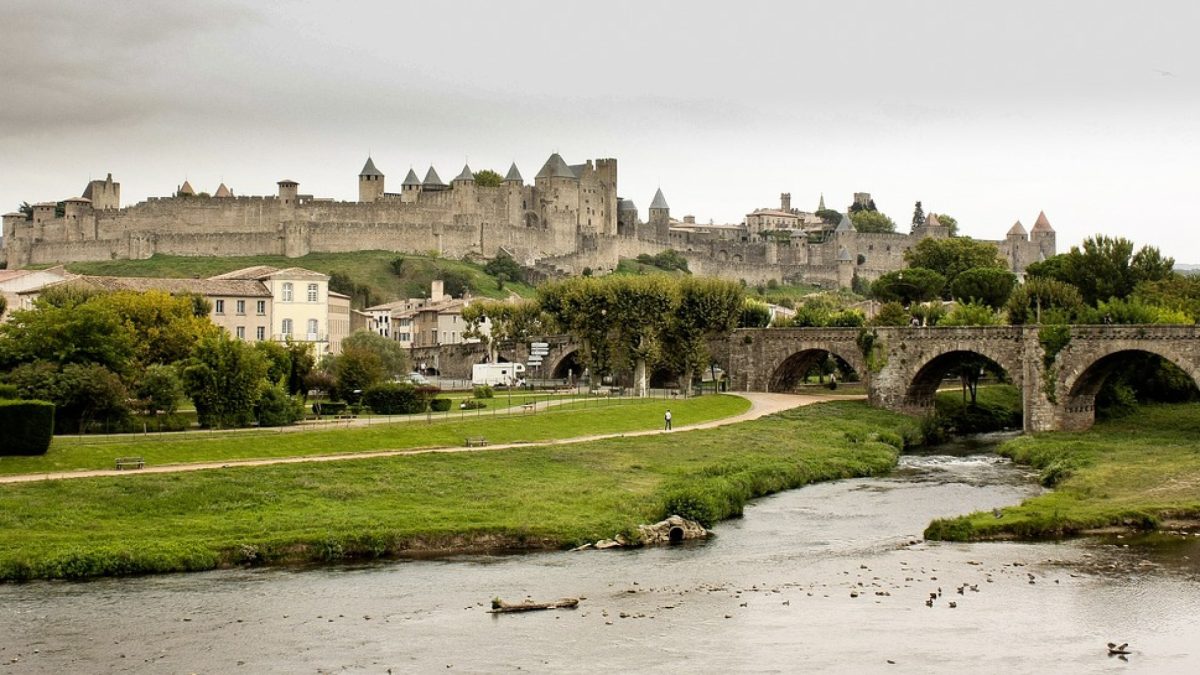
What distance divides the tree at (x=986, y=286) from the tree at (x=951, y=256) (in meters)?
13.7

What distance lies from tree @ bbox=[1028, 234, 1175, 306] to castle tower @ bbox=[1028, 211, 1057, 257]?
312 ft

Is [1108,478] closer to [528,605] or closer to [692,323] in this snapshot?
[528,605]

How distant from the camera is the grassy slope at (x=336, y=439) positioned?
122 feet

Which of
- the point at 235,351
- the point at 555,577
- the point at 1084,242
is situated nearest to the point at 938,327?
the point at 1084,242

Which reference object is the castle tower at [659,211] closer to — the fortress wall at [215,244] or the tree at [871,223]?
the tree at [871,223]

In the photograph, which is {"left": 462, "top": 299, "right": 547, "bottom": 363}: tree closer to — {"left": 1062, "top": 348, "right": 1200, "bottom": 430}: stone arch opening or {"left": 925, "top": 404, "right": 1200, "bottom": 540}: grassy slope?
{"left": 1062, "top": 348, "right": 1200, "bottom": 430}: stone arch opening

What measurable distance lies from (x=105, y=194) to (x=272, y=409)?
116 meters

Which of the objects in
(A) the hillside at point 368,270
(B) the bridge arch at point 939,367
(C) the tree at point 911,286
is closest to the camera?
(B) the bridge arch at point 939,367

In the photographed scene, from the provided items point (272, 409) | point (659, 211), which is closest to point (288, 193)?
point (659, 211)

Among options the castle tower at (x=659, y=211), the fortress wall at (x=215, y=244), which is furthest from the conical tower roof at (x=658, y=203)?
the fortress wall at (x=215, y=244)

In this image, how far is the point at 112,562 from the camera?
2981 centimetres

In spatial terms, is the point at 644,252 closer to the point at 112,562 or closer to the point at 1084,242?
the point at 1084,242

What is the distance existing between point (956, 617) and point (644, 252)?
440 feet

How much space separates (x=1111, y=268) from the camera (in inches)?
3152
